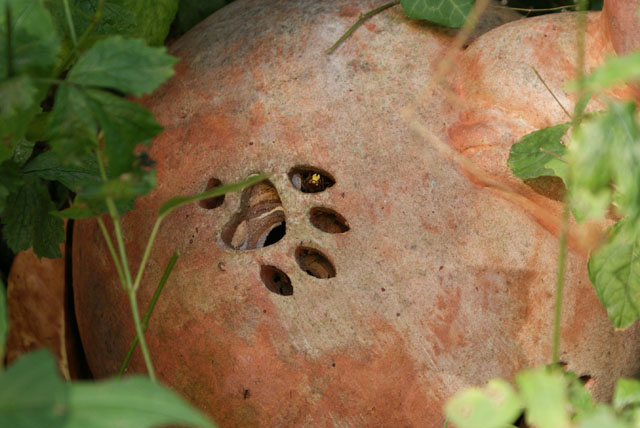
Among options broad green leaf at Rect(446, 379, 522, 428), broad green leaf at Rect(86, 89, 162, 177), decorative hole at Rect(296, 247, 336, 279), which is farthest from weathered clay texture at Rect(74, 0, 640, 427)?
broad green leaf at Rect(446, 379, 522, 428)

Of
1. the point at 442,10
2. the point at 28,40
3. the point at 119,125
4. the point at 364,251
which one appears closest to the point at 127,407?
the point at 119,125

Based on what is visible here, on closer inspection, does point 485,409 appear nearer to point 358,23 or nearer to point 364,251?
point 364,251

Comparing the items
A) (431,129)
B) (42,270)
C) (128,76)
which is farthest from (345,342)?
(42,270)

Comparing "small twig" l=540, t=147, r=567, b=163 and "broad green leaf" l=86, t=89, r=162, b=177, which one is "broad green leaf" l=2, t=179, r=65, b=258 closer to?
"broad green leaf" l=86, t=89, r=162, b=177

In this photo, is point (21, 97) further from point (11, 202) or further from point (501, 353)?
point (501, 353)

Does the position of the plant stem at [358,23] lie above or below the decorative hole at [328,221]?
above

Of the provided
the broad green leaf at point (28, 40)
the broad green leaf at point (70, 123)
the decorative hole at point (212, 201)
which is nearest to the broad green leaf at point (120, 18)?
the broad green leaf at point (28, 40)

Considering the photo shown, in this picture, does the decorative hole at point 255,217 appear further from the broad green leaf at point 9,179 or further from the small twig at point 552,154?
the small twig at point 552,154
